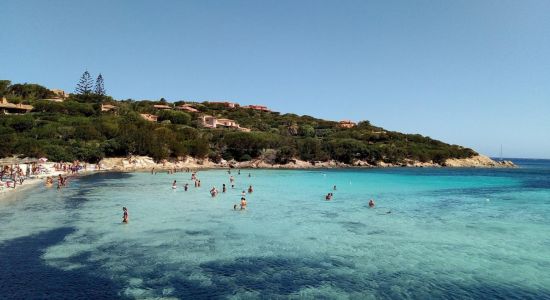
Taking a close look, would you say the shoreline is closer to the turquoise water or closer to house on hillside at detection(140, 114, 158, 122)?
the turquoise water

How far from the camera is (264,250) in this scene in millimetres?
17562

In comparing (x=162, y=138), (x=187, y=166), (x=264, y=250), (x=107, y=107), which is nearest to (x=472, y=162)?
(x=187, y=166)

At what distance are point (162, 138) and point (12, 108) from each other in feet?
117

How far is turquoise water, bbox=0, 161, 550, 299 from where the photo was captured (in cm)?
1277

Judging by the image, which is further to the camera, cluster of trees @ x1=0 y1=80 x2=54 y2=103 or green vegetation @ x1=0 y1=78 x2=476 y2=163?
cluster of trees @ x1=0 y1=80 x2=54 y2=103

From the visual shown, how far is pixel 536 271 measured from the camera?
15.4 metres

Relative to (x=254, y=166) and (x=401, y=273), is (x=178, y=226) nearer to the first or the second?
(x=401, y=273)

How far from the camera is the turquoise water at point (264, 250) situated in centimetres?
1277

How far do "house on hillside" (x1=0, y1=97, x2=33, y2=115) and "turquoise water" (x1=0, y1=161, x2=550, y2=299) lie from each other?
6310 centimetres

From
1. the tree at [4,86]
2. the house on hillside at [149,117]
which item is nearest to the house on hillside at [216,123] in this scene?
the house on hillside at [149,117]

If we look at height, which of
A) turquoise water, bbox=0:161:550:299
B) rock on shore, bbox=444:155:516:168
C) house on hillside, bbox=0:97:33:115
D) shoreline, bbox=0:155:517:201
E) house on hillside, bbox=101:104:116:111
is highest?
house on hillside, bbox=101:104:116:111

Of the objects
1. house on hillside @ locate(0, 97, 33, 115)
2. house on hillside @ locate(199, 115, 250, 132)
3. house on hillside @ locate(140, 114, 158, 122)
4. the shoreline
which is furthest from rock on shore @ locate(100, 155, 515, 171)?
house on hillside @ locate(0, 97, 33, 115)

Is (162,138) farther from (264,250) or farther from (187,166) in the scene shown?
(264,250)

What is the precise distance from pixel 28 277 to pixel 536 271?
18.8 metres
